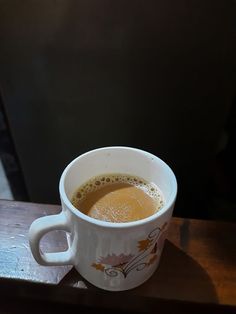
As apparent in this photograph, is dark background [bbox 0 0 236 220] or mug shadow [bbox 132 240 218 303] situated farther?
dark background [bbox 0 0 236 220]

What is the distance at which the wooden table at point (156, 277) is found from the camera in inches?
15.3

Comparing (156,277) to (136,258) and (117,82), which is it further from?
(117,82)

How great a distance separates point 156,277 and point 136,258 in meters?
0.07

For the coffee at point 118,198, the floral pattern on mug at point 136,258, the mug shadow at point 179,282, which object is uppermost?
the coffee at point 118,198

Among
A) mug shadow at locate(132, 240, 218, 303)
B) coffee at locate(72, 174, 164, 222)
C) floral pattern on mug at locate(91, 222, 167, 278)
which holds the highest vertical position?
coffee at locate(72, 174, 164, 222)

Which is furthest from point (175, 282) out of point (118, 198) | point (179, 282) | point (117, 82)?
point (117, 82)

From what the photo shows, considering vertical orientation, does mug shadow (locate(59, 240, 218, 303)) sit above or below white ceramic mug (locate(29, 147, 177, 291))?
below

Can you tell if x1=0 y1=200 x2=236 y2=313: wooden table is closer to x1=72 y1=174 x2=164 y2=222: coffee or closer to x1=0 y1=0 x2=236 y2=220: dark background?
x1=72 y1=174 x2=164 y2=222: coffee

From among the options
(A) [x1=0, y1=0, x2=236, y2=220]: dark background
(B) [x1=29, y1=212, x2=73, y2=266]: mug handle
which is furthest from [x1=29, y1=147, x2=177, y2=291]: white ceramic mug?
(A) [x1=0, y1=0, x2=236, y2=220]: dark background

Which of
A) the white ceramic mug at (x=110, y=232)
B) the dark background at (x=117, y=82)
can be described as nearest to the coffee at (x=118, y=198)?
the white ceramic mug at (x=110, y=232)

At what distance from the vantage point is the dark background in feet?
1.77

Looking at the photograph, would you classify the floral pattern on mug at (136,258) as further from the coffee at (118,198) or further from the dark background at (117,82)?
the dark background at (117,82)

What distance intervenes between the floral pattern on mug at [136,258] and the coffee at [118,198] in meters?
0.03

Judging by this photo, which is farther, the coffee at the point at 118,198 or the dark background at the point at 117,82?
the dark background at the point at 117,82
